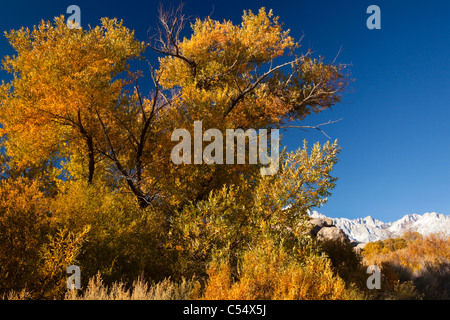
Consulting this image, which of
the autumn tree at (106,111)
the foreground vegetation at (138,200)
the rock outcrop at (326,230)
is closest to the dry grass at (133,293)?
the foreground vegetation at (138,200)

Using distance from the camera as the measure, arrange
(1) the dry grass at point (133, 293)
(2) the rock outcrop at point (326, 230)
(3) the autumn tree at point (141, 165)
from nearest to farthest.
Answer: (1) the dry grass at point (133, 293) < (3) the autumn tree at point (141, 165) < (2) the rock outcrop at point (326, 230)

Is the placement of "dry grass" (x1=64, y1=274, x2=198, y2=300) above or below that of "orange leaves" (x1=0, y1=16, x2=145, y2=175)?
below

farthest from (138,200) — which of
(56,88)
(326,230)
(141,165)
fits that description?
(326,230)

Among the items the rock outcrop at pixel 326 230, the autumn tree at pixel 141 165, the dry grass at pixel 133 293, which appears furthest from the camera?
the rock outcrop at pixel 326 230

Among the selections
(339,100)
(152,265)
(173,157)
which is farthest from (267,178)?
(339,100)

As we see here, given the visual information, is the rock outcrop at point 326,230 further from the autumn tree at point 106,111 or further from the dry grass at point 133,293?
the dry grass at point 133,293

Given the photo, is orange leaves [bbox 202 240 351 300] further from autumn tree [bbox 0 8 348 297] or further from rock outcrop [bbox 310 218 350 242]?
rock outcrop [bbox 310 218 350 242]

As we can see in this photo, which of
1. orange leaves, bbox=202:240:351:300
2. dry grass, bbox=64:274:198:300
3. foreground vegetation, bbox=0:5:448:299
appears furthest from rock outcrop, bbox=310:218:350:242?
dry grass, bbox=64:274:198:300

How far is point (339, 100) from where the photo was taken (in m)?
18.8

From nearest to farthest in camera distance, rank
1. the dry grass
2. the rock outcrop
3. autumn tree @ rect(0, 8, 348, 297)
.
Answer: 1. the dry grass
2. autumn tree @ rect(0, 8, 348, 297)
3. the rock outcrop
